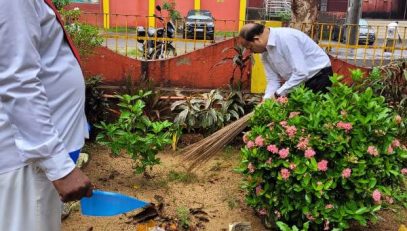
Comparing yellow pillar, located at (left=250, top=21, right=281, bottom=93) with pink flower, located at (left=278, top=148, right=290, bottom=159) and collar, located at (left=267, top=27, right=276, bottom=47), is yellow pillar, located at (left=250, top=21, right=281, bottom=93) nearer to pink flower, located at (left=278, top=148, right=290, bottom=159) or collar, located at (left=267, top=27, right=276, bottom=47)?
collar, located at (left=267, top=27, right=276, bottom=47)

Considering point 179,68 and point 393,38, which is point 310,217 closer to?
point 179,68

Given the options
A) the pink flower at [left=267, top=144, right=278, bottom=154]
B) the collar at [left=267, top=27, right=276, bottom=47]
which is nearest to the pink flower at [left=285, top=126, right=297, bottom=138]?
the pink flower at [left=267, top=144, right=278, bottom=154]

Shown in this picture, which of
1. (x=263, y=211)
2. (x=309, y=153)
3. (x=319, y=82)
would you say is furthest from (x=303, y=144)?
(x=319, y=82)

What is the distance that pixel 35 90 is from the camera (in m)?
1.25

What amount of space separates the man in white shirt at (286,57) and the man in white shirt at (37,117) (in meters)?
2.30

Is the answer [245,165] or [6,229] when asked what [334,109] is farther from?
[6,229]

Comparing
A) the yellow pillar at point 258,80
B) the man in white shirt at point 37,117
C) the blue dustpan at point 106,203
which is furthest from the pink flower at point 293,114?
the yellow pillar at point 258,80

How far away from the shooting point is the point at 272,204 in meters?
2.86

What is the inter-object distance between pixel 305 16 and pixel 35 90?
482 centimetres

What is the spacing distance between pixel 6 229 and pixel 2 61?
1.72ft

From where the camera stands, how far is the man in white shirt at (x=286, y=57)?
359 centimetres

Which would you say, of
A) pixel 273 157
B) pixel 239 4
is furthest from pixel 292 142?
pixel 239 4

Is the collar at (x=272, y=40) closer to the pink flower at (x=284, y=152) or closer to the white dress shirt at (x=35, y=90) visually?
the pink flower at (x=284, y=152)

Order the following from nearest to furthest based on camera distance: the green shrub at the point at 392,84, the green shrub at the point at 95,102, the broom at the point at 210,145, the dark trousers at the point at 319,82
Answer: the broom at the point at 210,145
the dark trousers at the point at 319,82
the green shrub at the point at 392,84
the green shrub at the point at 95,102
